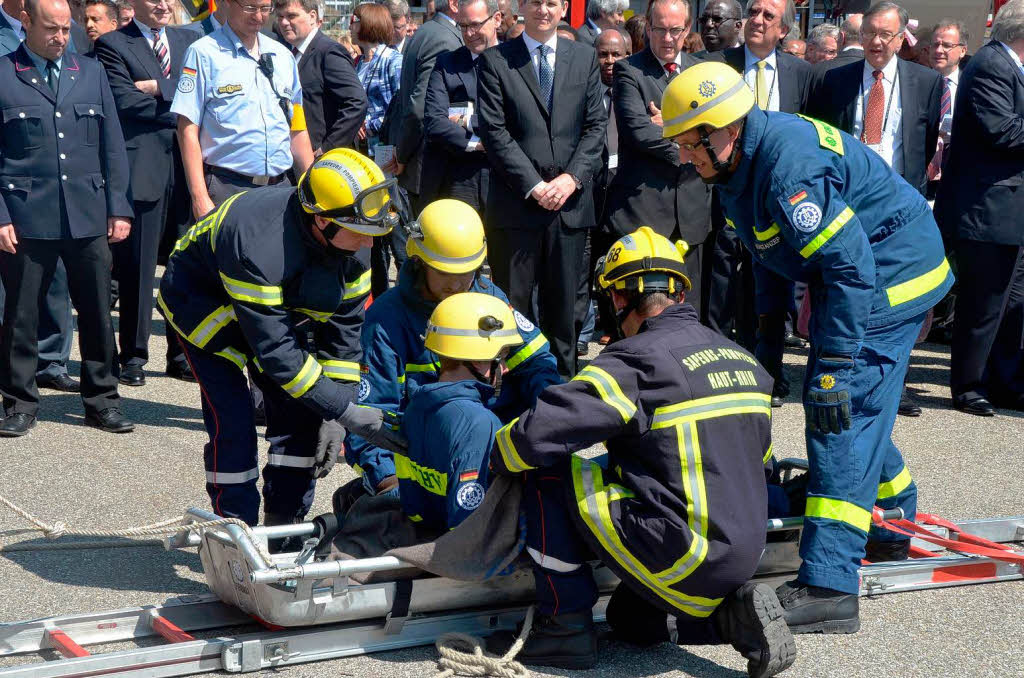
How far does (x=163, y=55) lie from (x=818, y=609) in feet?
17.8

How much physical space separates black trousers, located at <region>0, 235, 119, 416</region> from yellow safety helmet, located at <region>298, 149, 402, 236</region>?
9.02 feet

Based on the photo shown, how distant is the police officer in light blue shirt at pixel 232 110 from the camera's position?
21.3 feet

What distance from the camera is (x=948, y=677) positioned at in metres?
3.98

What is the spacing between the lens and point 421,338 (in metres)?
4.94

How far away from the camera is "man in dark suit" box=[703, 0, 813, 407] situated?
24.0 feet

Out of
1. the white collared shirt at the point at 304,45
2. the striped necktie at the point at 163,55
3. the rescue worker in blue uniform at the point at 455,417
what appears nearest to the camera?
the rescue worker in blue uniform at the point at 455,417

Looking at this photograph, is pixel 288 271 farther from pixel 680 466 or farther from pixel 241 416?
pixel 680 466

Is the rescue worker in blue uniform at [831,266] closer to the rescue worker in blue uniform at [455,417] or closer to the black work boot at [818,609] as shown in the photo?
the black work boot at [818,609]

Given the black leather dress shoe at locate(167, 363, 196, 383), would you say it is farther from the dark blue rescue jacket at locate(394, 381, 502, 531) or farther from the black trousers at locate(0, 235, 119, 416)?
the dark blue rescue jacket at locate(394, 381, 502, 531)

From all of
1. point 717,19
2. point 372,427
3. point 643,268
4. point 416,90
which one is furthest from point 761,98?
point 372,427

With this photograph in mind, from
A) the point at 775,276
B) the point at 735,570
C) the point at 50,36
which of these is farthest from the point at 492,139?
the point at 735,570

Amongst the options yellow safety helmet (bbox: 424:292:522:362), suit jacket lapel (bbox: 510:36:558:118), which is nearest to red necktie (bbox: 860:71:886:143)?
suit jacket lapel (bbox: 510:36:558:118)

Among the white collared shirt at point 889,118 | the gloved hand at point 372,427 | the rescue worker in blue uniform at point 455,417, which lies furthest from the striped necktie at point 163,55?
the white collared shirt at point 889,118

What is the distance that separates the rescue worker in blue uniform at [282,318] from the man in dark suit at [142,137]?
2700mm
